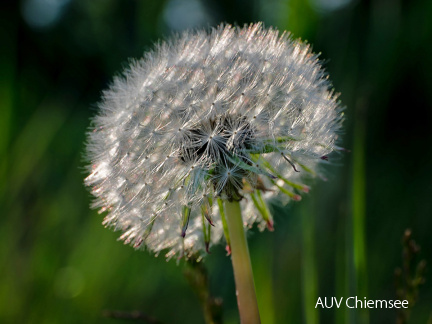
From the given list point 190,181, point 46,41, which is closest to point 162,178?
point 190,181

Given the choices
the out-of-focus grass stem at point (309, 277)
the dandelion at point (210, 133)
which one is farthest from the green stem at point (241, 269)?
the out-of-focus grass stem at point (309, 277)

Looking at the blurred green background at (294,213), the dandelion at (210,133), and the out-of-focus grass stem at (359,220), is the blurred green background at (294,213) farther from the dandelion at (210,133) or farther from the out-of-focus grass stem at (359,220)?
the dandelion at (210,133)

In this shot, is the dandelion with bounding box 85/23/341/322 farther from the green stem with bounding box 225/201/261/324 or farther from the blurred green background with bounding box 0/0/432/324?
the blurred green background with bounding box 0/0/432/324

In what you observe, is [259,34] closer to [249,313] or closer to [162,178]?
[162,178]

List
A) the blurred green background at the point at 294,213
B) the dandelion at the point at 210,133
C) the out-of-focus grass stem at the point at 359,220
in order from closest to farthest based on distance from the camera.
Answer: the out-of-focus grass stem at the point at 359,220 → the dandelion at the point at 210,133 → the blurred green background at the point at 294,213

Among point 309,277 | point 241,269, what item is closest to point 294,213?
point 309,277

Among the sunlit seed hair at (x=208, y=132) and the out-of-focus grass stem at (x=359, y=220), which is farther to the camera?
the sunlit seed hair at (x=208, y=132)
